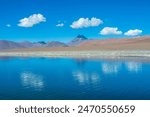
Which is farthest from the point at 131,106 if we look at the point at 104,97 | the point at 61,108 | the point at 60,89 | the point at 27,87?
the point at 27,87

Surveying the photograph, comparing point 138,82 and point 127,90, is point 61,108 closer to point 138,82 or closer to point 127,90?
point 127,90

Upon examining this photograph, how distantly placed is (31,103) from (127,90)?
479 inches

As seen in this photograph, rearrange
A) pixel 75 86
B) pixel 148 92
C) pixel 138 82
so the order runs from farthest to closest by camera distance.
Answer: pixel 138 82 < pixel 75 86 < pixel 148 92

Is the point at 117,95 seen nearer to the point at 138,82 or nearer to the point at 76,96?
the point at 76,96

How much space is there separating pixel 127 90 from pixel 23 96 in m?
7.84

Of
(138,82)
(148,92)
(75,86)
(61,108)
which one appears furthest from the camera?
(138,82)

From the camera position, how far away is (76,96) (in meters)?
21.5

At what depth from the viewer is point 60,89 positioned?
2517cm

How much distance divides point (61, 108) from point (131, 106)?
2.96m

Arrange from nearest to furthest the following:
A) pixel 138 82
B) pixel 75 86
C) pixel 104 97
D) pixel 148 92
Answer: pixel 104 97 → pixel 148 92 → pixel 75 86 → pixel 138 82

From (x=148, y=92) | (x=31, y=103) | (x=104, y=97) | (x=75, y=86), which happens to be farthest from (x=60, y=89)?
(x=31, y=103)

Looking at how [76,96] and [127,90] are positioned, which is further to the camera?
[127,90]

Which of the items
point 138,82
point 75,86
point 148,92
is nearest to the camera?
point 148,92

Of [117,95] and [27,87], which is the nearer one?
[117,95]
